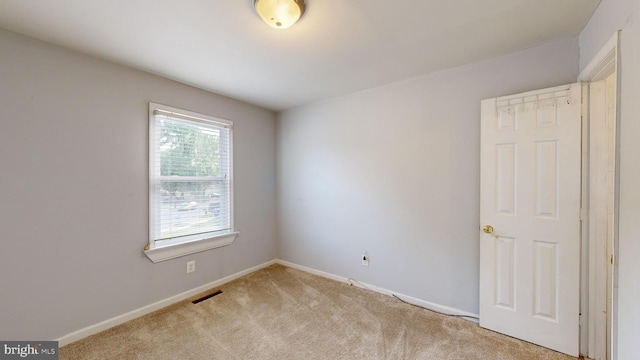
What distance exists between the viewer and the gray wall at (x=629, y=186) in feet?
3.48

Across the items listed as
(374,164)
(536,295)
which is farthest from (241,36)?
(536,295)

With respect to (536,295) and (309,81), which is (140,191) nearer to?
(309,81)

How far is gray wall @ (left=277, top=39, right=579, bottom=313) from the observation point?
2172 mm

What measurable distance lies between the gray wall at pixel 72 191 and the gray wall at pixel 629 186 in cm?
330

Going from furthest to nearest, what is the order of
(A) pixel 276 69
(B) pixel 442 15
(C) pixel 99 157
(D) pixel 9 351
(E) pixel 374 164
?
1. (E) pixel 374 164
2. (A) pixel 276 69
3. (C) pixel 99 157
4. (D) pixel 9 351
5. (B) pixel 442 15

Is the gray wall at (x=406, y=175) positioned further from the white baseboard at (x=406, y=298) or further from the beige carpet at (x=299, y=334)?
the beige carpet at (x=299, y=334)

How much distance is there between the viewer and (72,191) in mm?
1942

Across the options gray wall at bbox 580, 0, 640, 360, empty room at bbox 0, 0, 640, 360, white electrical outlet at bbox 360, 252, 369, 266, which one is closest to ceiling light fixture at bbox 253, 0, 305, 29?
empty room at bbox 0, 0, 640, 360

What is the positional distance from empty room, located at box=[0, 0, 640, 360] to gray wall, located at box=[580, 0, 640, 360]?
0.01m

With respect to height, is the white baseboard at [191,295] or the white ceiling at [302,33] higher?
the white ceiling at [302,33]

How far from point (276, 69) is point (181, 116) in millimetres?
1186

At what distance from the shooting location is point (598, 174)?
1.67 m

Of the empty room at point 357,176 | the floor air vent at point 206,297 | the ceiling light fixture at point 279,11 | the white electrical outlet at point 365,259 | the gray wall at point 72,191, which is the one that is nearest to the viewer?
the ceiling light fixture at point 279,11

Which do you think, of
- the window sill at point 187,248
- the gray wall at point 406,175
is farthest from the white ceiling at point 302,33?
the window sill at point 187,248
